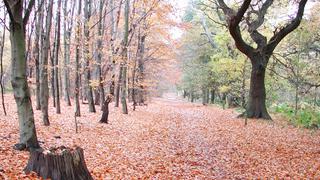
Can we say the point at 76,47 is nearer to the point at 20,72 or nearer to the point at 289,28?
the point at 20,72

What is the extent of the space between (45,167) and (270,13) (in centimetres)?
2222

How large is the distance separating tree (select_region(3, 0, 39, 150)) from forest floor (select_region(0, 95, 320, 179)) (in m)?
0.51

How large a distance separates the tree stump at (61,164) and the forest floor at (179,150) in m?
0.29

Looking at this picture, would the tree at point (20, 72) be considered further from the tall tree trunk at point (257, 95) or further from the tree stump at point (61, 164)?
the tall tree trunk at point (257, 95)

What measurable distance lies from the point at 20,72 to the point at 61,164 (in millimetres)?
2980

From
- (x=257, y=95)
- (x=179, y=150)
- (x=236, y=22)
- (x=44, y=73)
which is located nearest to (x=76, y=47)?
(x=44, y=73)

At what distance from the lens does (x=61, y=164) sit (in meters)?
5.95

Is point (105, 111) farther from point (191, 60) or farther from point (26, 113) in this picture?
point (191, 60)

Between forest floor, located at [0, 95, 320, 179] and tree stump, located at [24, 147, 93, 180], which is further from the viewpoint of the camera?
forest floor, located at [0, 95, 320, 179]

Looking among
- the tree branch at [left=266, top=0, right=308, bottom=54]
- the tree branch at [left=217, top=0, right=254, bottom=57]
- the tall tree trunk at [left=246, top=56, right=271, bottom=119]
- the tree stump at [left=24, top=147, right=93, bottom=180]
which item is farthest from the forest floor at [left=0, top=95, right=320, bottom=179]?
the tree branch at [left=266, top=0, right=308, bottom=54]

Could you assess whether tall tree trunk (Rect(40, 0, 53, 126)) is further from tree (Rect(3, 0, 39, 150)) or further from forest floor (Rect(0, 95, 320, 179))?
tree (Rect(3, 0, 39, 150))

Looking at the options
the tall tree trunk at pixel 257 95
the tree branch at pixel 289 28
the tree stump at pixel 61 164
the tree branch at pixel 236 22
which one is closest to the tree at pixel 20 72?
the tree stump at pixel 61 164

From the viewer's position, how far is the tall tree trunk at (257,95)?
19359mm

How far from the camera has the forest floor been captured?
820 centimetres
